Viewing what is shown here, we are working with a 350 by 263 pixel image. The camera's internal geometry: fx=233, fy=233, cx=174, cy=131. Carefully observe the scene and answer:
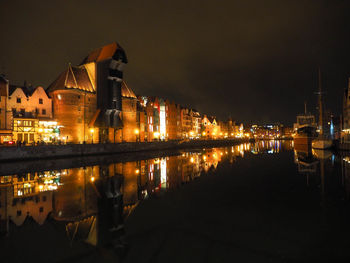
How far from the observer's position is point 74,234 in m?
8.18

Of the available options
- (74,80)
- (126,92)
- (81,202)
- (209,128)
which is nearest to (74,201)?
(81,202)

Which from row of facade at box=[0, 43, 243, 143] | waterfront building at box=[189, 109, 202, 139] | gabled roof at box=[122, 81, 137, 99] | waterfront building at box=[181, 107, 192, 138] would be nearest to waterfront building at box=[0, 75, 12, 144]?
row of facade at box=[0, 43, 243, 143]

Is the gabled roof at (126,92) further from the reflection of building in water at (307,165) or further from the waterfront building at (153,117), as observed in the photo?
the reflection of building in water at (307,165)

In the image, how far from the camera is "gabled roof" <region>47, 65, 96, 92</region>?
169ft

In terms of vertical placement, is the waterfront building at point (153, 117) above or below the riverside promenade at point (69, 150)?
above

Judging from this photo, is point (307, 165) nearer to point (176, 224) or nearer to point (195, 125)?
point (176, 224)

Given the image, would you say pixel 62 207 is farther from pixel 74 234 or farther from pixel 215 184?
pixel 215 184

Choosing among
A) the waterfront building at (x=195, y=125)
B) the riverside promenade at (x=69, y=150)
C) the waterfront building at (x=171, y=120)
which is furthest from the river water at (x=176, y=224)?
the waterfront building at (x=195, y=125)

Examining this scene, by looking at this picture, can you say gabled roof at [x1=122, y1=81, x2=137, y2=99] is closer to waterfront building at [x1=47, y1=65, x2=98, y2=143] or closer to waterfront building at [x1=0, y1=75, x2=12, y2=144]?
waterfront building at [x1=47, y1=65, x2=98, y2=143]

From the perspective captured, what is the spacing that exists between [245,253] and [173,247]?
81.5 inches

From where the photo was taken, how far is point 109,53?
55750mm

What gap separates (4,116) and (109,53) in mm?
25833

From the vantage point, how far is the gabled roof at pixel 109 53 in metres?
55.4

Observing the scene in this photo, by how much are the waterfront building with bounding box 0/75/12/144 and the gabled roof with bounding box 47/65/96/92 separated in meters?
9.92
